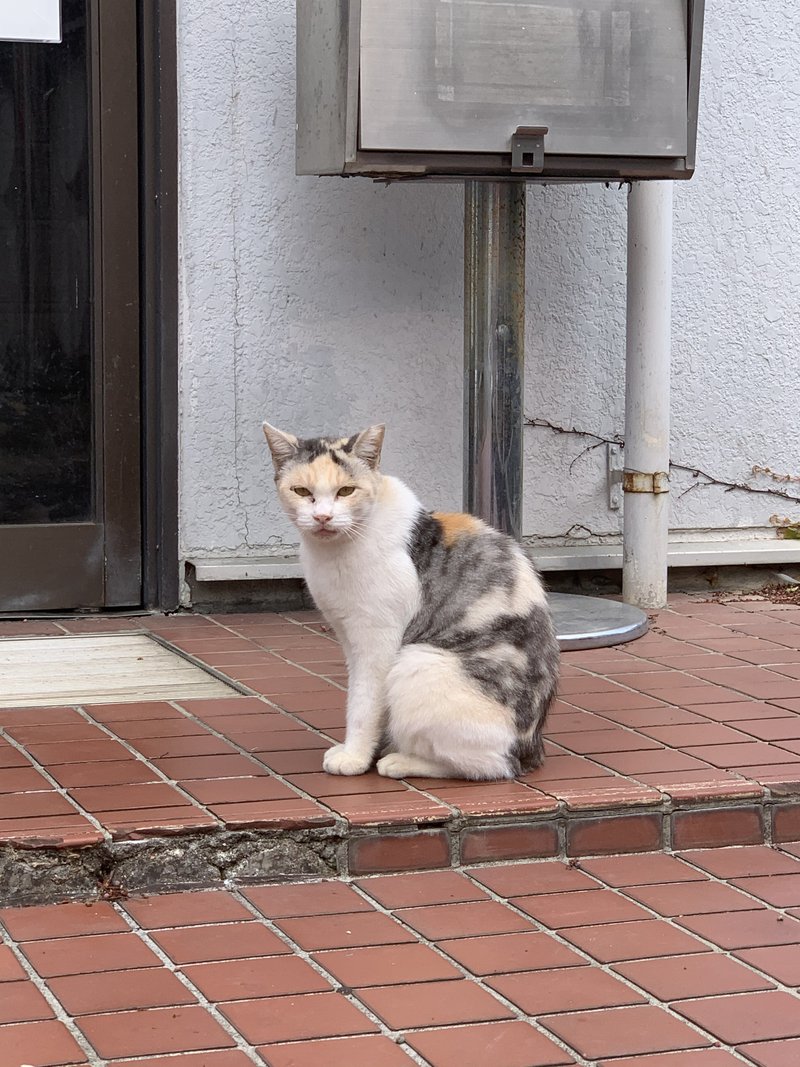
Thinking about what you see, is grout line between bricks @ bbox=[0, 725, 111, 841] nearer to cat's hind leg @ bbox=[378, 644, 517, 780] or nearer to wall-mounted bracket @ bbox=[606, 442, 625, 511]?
cat's hind leg @ bbox=[378, 644, 517, 780]

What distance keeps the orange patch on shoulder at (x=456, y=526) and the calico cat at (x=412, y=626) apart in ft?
0.11

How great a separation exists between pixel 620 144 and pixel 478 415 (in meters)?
1.10

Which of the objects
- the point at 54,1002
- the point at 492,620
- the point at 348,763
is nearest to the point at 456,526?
the point at 492,620

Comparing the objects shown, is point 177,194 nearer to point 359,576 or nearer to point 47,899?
point 359,576

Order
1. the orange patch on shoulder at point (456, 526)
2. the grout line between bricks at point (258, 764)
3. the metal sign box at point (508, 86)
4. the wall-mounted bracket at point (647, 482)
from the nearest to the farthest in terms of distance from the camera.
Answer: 1. the grout line between bricks at point (258, 764)
2. the orange patch on shoulder at point (456, 526)
3. the metal sign box at point (508, 86)
4. the wall-mounted bracket at point (647, 482)

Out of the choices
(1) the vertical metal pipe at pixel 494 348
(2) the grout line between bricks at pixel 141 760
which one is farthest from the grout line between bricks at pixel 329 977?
(1) the vertical metal pipe at pixel 494 348

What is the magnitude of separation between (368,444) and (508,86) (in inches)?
62.1

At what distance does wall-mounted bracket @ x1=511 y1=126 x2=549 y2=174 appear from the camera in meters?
4.88

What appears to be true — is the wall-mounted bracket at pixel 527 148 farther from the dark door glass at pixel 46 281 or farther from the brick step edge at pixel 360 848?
the brick step edge at pixel 360 848

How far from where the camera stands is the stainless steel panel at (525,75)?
481 cm

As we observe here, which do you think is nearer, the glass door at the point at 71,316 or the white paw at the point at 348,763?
the white paw at the point at 348,763

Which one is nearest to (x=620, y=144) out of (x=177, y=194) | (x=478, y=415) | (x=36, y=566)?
(x=478, y=415)

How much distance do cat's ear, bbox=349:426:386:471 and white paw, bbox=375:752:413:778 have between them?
78 centimetres

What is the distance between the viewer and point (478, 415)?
5539mm
